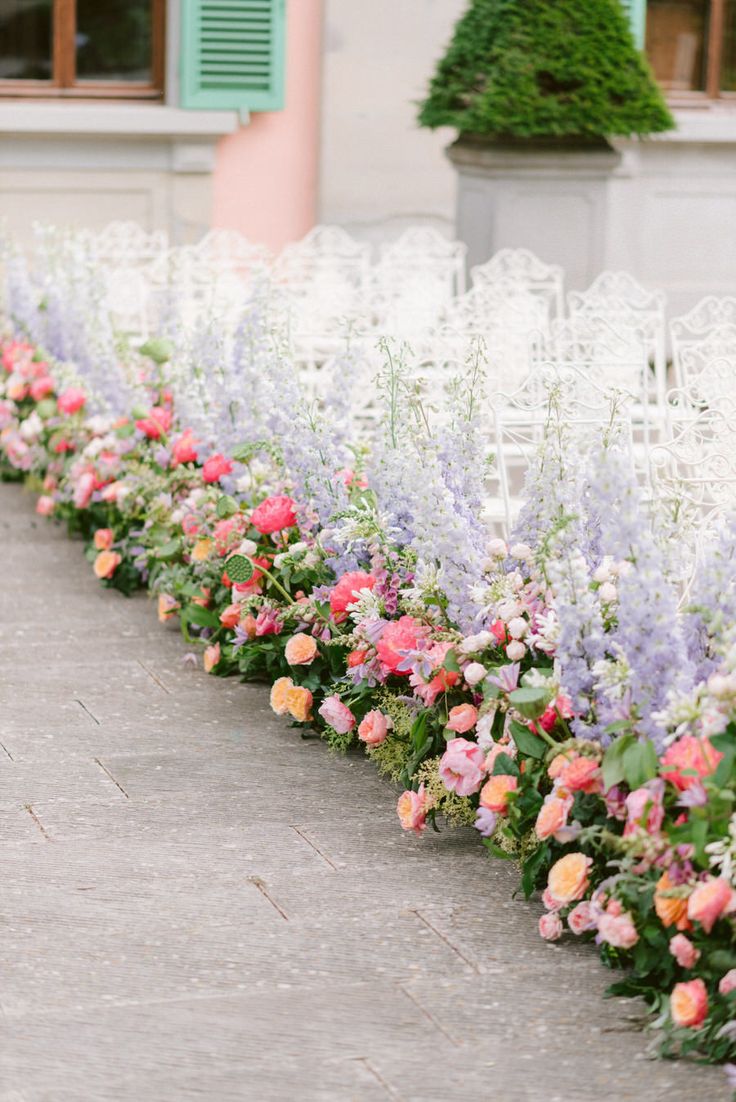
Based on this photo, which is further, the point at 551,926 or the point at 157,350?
the point at 157,350

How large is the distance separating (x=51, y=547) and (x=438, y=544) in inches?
110

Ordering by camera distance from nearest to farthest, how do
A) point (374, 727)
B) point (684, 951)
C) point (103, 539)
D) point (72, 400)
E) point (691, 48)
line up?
point (684, 951)
point (374, 727)
point (103, 539)
point (72, 400)
point (691, 48)

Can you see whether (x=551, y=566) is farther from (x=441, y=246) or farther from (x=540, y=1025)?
(x=441, y=246)

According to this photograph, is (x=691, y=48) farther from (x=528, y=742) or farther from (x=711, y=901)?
(x=711, y=901)

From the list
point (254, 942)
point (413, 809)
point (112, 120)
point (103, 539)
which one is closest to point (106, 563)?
point (103, 539)

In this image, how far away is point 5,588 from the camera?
5.33 meters

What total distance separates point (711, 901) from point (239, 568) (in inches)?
68.6

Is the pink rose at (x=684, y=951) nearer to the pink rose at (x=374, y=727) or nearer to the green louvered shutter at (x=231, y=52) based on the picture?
the pink rose at (x=374, y=727)

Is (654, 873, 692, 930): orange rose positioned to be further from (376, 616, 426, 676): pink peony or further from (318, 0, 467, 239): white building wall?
(318, 0, 467, 239): white building wall

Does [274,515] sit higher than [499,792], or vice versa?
[274,515]

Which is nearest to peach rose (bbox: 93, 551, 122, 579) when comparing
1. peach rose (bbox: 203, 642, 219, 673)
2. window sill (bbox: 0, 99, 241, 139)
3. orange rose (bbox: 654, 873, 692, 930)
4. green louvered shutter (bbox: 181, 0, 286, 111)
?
peach rose (bbox: 203, 642, 219, 673)

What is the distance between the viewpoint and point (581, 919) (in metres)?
2.94

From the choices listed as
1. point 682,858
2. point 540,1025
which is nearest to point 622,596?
point 682,858

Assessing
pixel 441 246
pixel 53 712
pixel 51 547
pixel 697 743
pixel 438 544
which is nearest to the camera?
pixel 697 743
